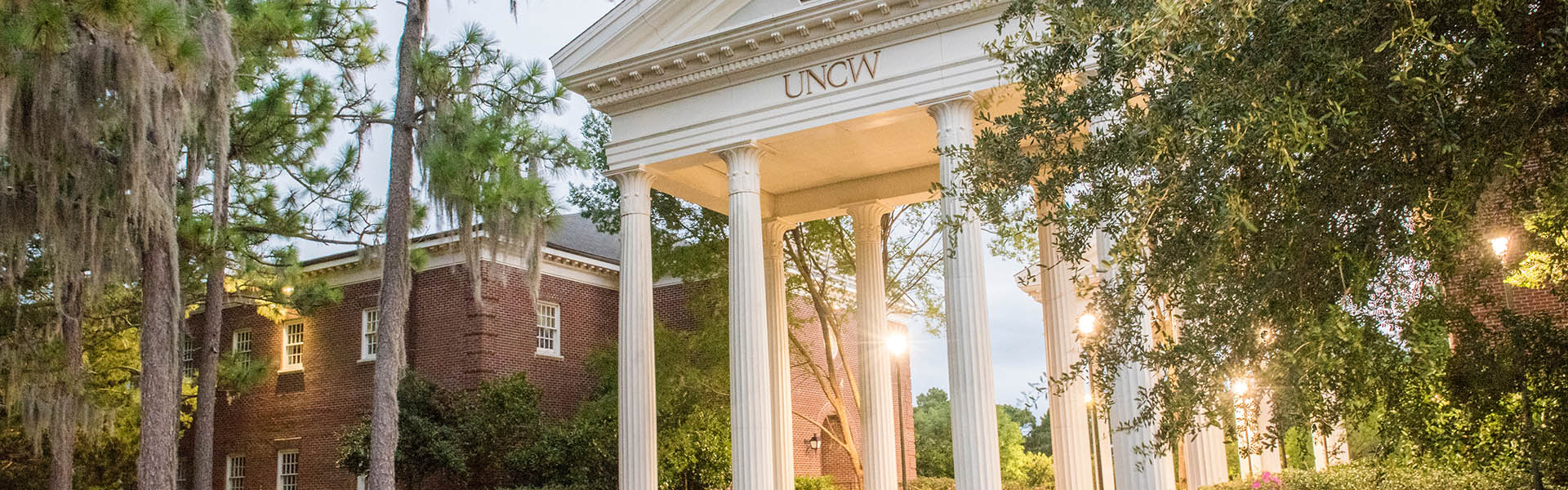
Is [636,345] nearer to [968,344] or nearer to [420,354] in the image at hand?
[968,344]

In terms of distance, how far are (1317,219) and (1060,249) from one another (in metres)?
1.66

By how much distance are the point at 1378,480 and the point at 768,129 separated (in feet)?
33.3

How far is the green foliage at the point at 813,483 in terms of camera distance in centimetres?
3122

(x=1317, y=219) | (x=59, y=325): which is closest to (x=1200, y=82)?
(x=1317, y=219)

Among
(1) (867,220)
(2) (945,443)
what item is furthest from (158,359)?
(2) (945,443)

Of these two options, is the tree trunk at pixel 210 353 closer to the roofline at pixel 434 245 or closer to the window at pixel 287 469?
the roofline at pixel 434 245

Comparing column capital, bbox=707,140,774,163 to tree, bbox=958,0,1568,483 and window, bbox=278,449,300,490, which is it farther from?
window, bbox=278,449,300,490

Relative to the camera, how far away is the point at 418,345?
29000mm

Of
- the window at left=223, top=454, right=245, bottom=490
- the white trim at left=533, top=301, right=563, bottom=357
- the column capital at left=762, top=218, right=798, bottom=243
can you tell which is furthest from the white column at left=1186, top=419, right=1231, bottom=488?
the window at left=223, top=454, right=245, bottom=490

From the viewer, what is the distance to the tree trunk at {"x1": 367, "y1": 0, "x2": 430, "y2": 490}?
17.2 m

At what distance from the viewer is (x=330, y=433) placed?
30.2 metres

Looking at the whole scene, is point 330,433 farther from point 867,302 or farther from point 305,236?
point 867,302

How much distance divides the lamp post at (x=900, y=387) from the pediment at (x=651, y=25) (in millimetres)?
8165

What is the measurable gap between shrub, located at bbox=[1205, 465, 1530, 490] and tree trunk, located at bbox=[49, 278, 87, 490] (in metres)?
18.8
